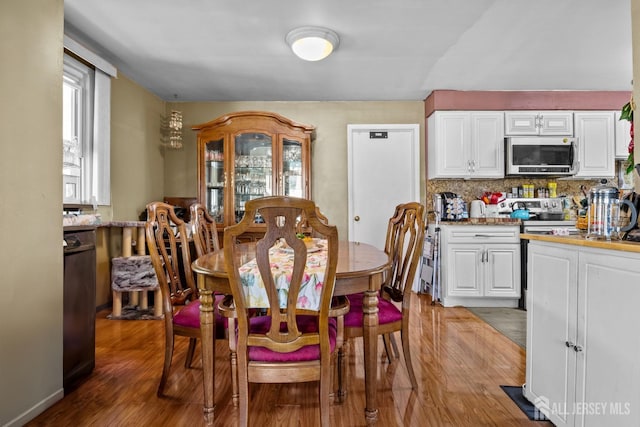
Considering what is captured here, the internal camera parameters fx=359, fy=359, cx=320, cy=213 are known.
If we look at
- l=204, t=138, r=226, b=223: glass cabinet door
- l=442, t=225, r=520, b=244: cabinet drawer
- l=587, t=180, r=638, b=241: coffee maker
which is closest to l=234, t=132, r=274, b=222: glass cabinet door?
l=204, t=138, r=226, b=223: glass cabinet door

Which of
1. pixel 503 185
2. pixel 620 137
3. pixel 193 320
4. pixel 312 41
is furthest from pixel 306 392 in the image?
→ pixel 620 137

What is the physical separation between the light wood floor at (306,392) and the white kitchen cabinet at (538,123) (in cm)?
253

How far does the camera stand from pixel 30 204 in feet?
5.43

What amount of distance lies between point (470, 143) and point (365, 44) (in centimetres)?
187

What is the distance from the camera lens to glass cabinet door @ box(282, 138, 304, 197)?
13.8 ft

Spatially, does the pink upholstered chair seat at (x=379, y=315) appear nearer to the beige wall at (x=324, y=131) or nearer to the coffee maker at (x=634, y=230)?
the coffee maker at (x=634, y=230)

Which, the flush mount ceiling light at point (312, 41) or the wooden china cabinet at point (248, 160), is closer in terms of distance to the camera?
the flush mount ceiling light at point (312, 41)

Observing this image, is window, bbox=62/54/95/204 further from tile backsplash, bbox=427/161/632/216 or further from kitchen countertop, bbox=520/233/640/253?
tile backsplash, bbox=427/161/632/216

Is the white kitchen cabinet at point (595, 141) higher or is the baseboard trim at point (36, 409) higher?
the white kitchen cabinet at point (595, 141)

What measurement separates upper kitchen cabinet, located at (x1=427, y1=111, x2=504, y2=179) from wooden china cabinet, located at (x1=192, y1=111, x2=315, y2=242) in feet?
5.06

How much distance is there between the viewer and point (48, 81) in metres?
1.77

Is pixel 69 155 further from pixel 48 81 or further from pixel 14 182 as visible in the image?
pixel 14 182

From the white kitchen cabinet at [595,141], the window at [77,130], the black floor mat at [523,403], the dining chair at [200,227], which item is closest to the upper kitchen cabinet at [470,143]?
the white kitchen cabinet at [595,141]

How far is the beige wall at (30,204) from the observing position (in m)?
1.53
